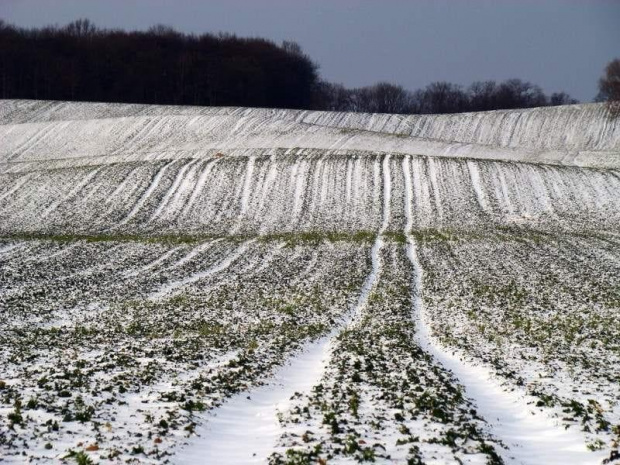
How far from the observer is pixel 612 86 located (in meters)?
96.4

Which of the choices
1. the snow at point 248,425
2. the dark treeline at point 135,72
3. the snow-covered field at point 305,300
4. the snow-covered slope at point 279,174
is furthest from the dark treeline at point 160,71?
the snow at point 248,425

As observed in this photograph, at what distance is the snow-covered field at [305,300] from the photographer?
9914 mm

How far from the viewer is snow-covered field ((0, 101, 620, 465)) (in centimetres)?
991

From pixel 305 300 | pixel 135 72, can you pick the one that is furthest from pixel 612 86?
pixel 135 72

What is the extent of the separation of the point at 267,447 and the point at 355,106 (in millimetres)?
173445

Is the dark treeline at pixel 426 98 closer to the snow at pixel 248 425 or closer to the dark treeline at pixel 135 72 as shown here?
the dark treeline at pixel 135 72

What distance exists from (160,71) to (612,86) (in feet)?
325

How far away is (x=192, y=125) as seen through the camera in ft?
292

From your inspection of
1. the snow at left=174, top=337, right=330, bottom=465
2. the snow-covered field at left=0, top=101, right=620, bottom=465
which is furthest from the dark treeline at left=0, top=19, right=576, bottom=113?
the snow at left=174, top=337, right=330, bottom=465

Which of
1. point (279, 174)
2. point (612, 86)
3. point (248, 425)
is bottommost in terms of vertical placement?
point (248, 425)

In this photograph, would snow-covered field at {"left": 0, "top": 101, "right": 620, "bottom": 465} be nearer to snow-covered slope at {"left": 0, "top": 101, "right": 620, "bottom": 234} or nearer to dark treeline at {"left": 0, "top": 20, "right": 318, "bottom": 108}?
snow-covered slope at {"left": 0, "top": 101, "right": 620, "bottom": 234}

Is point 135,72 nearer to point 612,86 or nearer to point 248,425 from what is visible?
point 612,86

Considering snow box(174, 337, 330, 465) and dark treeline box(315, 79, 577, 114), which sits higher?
dark treeline box(315, 79, 577, 114)

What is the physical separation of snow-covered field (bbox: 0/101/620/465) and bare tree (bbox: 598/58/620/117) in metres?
13.9
